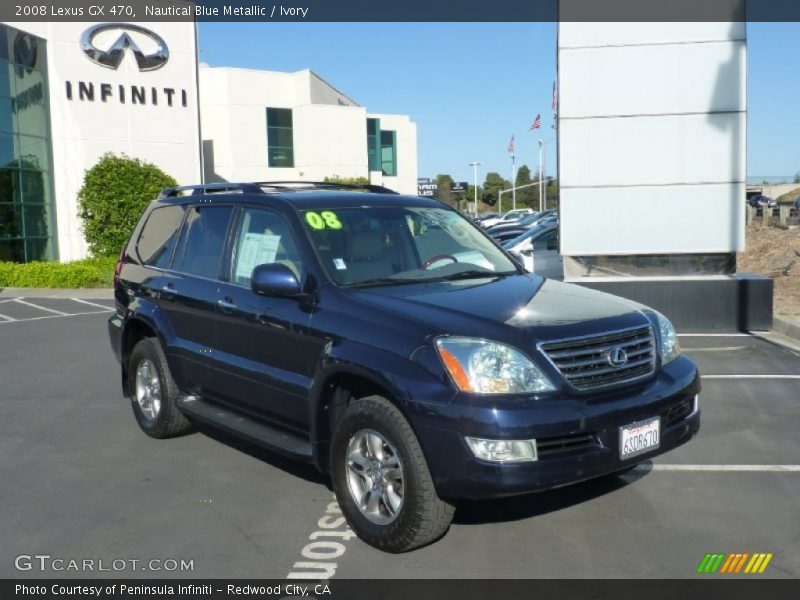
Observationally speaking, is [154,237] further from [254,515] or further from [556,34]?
[556,34]

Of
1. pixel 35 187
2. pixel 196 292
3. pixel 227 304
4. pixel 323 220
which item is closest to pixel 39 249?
pixel 35 187

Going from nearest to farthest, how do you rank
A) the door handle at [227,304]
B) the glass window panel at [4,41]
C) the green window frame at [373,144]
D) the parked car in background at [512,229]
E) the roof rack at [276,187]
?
the door handle at [227,304] < the roof rack at [276,187] < the glass window panel at [4,41] < the parked car in background at [512,229] < the green window frame at [373,144]

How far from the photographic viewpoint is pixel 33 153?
2500cm

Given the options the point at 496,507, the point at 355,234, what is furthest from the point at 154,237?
the point at 496,507

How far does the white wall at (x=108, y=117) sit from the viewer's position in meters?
25.3

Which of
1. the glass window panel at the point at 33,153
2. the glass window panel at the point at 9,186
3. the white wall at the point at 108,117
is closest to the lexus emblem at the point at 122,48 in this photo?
the white wall at the point at 108,117

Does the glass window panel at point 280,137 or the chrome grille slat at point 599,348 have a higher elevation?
the glass window panel at point 280,137

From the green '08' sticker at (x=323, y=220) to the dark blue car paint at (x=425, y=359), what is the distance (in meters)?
0.09

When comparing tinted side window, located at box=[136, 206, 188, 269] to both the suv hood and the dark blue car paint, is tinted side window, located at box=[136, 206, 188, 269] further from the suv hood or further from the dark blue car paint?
the suv hood

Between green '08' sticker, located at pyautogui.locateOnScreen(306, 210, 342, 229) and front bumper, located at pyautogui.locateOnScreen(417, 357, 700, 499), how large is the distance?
5.55 ft

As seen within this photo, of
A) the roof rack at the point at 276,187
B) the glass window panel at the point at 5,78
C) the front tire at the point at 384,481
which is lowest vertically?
the front tire at the point at 384,481

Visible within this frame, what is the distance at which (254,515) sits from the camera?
5.03 meters

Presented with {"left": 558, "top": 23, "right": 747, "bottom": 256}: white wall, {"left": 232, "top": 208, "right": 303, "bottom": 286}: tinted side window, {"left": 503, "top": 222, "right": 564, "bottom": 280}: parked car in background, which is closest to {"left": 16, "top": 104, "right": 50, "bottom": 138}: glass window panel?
{"left": 503, "top": 222, "right": 564, "bottom": 280}: parked car in background

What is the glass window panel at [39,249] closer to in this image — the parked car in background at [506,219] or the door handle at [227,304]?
the door handle at [227,304]
